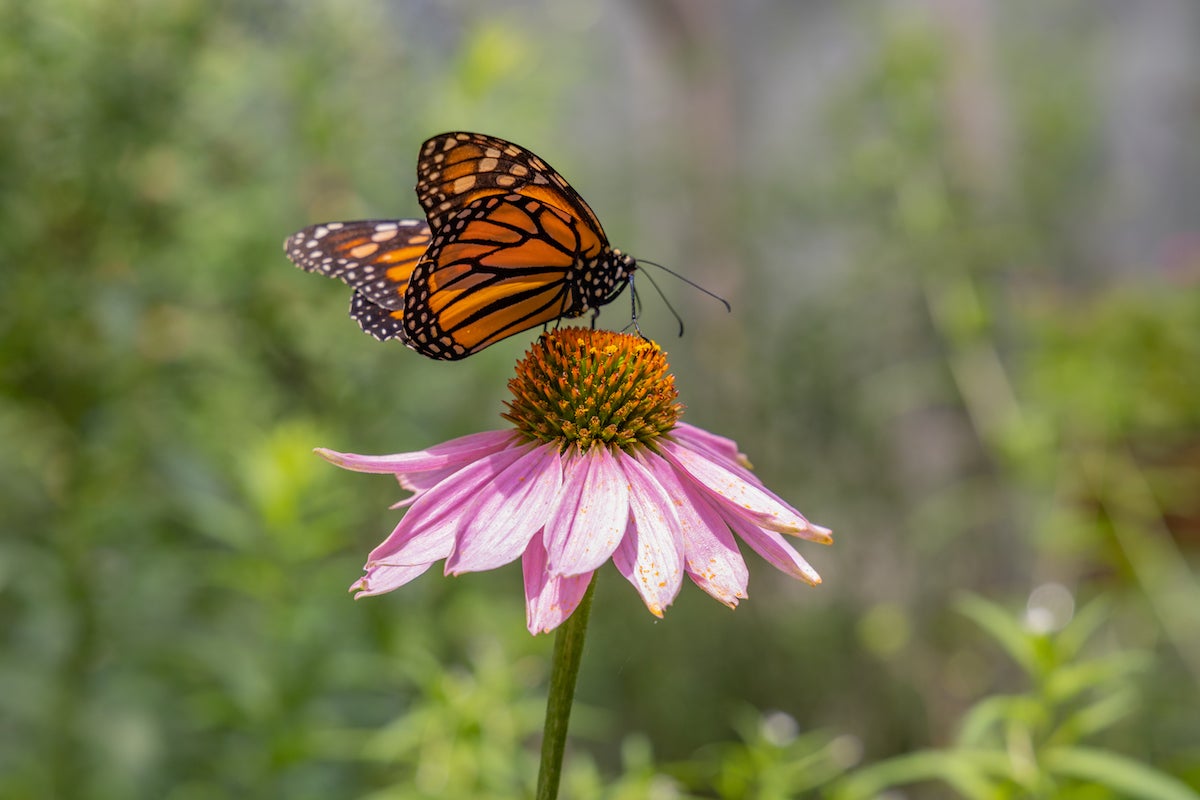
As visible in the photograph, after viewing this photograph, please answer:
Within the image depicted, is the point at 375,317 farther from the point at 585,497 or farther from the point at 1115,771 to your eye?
the point at 1115,771

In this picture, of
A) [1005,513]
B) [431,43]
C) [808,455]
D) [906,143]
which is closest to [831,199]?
[906,143]

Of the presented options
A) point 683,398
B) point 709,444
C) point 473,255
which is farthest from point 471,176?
point 683,398

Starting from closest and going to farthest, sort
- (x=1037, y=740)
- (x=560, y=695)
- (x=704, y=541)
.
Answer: (x=560, y=695), (x=704, y=541), (x=1037, y=740)

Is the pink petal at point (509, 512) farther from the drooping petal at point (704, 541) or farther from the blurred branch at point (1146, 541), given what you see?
the blurred branch at point (1146, 541)

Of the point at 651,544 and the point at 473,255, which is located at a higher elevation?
the point at 473,255

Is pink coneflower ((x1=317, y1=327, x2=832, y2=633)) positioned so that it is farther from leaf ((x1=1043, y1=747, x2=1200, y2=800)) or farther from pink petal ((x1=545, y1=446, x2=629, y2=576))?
leaf ((x1=1043, y1=747, x2=1200, y2=800))

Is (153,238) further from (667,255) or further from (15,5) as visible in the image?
(667,255)

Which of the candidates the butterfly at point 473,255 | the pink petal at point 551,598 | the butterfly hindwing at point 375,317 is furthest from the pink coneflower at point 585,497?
the butterfly hindwing at point 375,317
